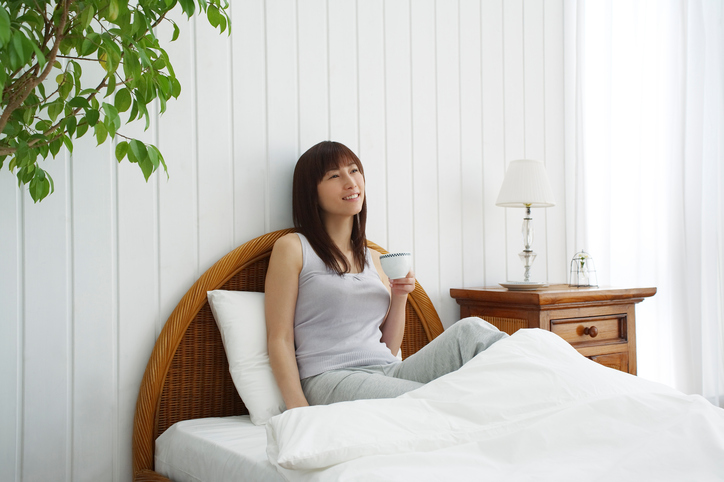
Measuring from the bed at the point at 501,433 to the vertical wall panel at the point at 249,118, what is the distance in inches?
26.6

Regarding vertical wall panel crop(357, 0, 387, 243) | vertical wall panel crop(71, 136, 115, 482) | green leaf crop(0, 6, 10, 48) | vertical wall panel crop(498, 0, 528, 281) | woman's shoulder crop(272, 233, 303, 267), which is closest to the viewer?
green leaf crop(0, 6, 10, 48)

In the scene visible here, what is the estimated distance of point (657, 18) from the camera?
8.45 ft

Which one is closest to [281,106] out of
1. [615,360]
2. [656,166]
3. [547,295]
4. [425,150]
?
[425,150]

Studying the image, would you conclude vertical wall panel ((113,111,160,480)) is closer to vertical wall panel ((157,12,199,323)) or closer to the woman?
vertical wall panel ((157,12,199,323))

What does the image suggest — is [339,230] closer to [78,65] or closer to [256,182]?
[256,182]

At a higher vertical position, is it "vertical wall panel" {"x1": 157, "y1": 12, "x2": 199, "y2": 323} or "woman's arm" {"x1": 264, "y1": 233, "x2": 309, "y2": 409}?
"vertical wall panel" {"x1": 157, "y1": 12, "x2": 199, "y2": 323}

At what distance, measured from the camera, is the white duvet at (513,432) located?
87 cm

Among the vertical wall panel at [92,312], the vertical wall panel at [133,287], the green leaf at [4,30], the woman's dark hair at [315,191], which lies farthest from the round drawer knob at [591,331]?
the green leaf at [4,30]

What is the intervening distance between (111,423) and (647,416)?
1294mm

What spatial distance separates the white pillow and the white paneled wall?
159 millimetres

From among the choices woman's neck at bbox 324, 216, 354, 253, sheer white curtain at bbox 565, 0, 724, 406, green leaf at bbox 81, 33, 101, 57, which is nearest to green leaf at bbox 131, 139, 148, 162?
green leaf at bbox 81, 33, 101, 57

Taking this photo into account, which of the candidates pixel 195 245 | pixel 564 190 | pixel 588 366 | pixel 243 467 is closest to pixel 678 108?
pixel 564 190

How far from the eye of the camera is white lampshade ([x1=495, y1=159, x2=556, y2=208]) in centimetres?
218

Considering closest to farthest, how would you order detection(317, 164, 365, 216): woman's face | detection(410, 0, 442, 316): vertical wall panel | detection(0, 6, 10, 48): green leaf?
detection(0, 6, 10, 48): green leaf
detection(317, 164, 365, 216): woman's face
detection(410, 0, 442, 316): vertical wall panel
